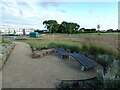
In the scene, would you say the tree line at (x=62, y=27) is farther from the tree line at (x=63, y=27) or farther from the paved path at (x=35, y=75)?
the paved path at (x=35, y=75)

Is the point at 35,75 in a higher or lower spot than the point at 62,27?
lower

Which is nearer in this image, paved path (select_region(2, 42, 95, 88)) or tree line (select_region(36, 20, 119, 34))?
paved path (select_region(2, 42, 95, 88))

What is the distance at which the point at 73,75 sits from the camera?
292 inches

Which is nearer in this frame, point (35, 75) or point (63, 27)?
point (35, 75)

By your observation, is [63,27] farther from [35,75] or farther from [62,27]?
[35,75]

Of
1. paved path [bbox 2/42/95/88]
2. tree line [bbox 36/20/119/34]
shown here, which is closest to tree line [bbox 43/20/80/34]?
tree line [bbox 36/20/119/34]

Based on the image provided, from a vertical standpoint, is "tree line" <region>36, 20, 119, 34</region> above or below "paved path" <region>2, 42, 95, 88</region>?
above

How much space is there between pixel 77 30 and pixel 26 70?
2287 inches

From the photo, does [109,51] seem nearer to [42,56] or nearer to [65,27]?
[42,56]

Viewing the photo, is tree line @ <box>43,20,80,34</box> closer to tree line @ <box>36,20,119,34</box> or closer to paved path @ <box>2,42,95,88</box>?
tree line @ <box>36,20,119,34</box>

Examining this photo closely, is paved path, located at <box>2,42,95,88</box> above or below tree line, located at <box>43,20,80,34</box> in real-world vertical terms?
below

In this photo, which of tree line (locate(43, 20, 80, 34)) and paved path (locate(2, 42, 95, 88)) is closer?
paved path (locate(2, 42, 95, 88))

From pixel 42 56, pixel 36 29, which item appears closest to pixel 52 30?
pixel 36 29

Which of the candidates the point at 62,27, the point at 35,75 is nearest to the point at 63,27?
the point at 62,27
